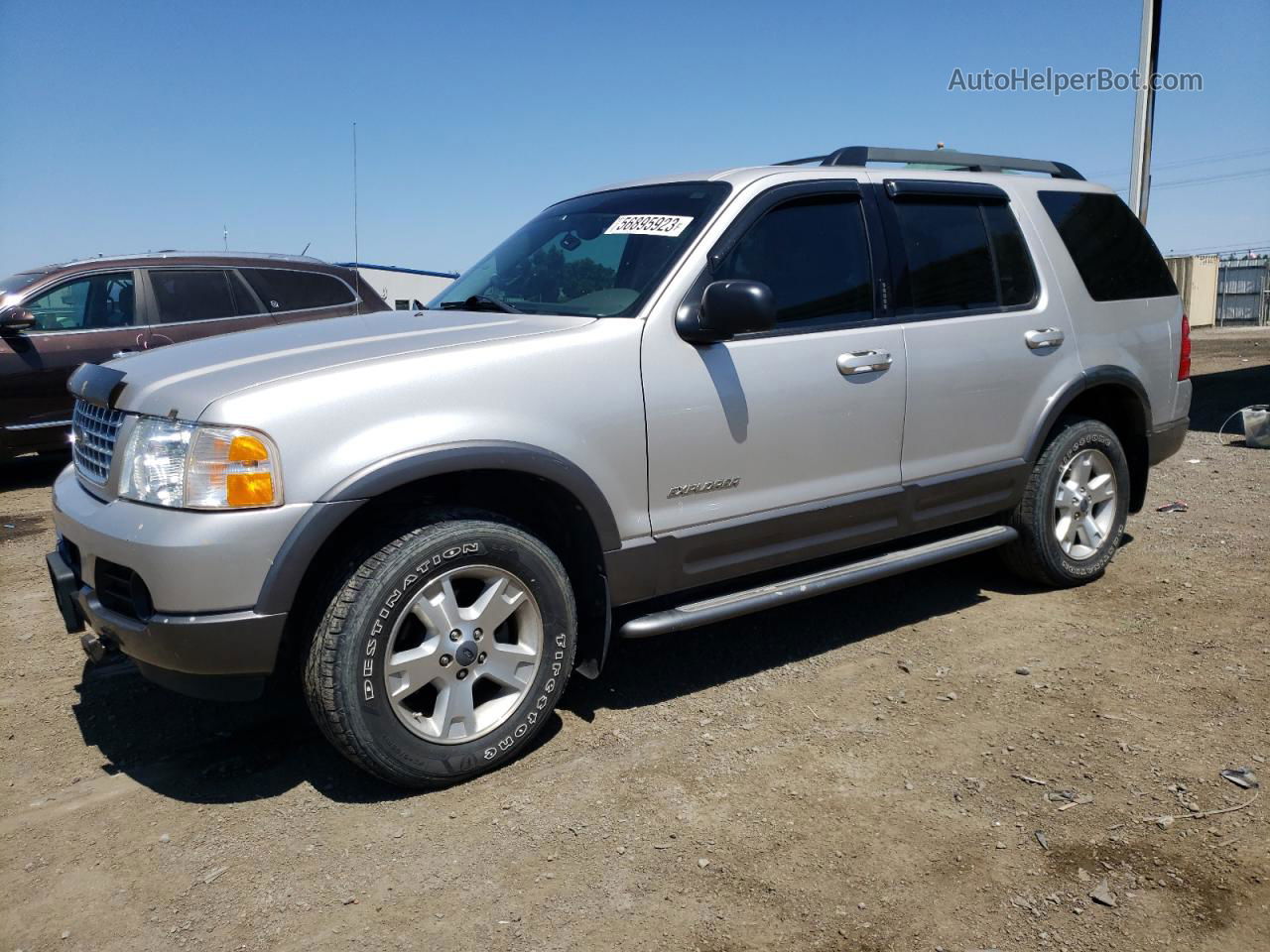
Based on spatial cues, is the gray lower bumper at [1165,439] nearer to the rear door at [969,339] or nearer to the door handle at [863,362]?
the rear door at [969,339]

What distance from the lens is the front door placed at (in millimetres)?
3678

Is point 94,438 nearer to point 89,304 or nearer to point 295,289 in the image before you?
point 89,304

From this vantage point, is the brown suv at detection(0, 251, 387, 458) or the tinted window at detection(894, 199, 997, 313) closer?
the tinted window at detection(894, 199, 997, 313)

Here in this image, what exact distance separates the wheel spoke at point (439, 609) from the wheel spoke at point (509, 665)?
0.19 metres

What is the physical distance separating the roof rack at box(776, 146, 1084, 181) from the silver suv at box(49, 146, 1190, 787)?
0.08 feet

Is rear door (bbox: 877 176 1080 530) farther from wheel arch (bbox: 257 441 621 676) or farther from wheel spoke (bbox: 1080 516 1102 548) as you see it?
wheel arch (bbox: 257 441 621 676)

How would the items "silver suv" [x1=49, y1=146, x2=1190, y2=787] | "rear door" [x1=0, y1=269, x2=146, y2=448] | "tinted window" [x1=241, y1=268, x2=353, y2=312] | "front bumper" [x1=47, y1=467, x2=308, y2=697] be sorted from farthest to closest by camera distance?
1. "tinted window" [x1=241, y1=268, x2=353, y2=312]
2. "rear door" [x1=0, y1=269, x2=146, y2=448]
3. "silver suv" [x1=49, y1=146, x2=1190, y2=787]
4. "front bumper" [x1=47, y1=467, x2=308, y2=697]

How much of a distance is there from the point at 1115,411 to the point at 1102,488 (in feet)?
1.58

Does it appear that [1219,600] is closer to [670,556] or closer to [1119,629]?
[1119,629]

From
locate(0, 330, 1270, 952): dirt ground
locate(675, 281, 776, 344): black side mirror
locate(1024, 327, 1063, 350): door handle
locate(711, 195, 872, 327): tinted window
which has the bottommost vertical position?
locate(0, 330, 1270, 952): dirt ground

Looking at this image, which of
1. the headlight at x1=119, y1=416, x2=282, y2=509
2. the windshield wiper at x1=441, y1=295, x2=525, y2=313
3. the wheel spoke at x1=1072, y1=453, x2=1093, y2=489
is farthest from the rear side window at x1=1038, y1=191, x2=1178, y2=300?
the headlight at x1=119, y1=416, x2=282, y2=509

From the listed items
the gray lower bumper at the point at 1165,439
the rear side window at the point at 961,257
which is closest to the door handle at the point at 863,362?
the rear side window at the point at 961,257

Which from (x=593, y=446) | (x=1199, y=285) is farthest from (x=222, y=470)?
(x=1199, y=285)

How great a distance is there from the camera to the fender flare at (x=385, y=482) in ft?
9.75
